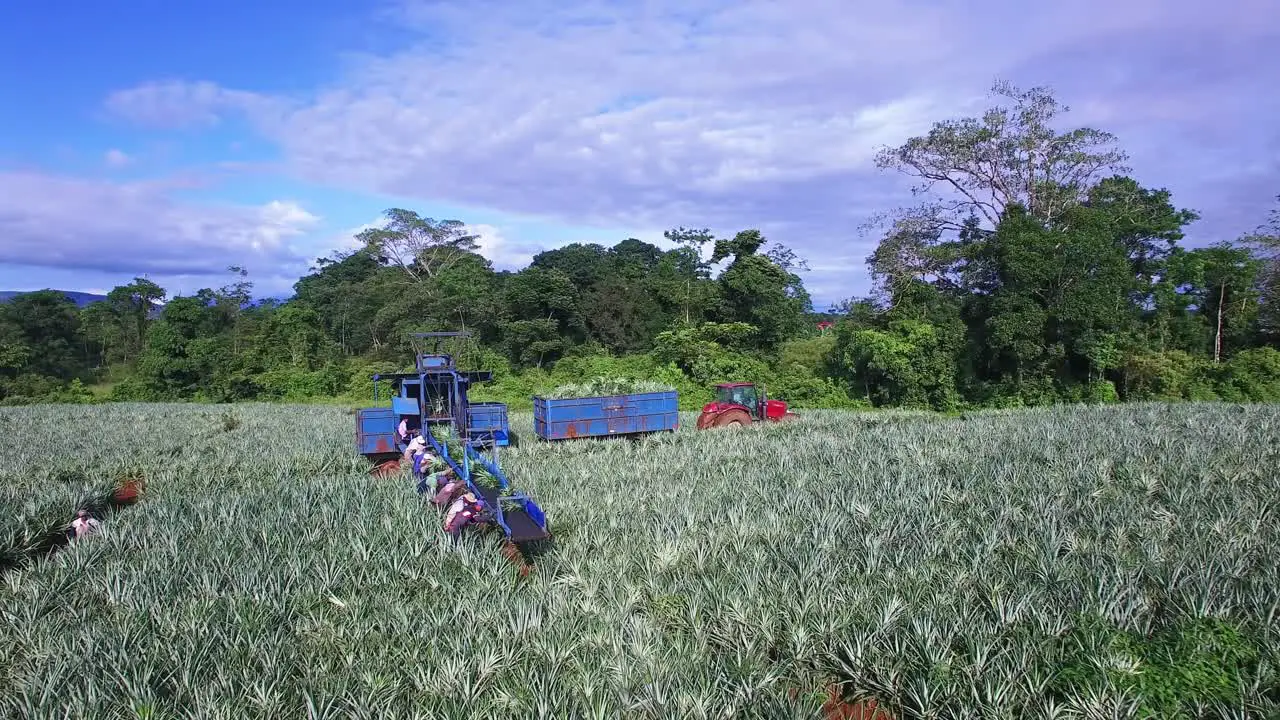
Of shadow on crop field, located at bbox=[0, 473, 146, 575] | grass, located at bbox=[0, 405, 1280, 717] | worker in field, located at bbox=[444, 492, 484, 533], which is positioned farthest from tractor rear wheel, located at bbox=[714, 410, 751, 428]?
shadow on crop field, located at bbox=[0, 473, 146, 575]

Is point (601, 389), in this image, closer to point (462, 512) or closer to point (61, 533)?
point (462, 512)

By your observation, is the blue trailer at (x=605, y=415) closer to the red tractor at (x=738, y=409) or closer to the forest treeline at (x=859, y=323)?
the red tractor at (x=738, y=409)

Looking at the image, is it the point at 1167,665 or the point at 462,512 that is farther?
the point at 462,512

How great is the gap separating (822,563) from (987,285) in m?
22.9

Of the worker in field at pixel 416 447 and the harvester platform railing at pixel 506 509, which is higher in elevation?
the worker in field at pixel 416 447

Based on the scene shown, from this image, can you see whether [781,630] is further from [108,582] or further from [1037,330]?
[1037,330]

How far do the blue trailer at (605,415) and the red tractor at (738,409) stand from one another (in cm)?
128

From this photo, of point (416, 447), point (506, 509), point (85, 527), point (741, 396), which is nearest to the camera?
point (506, 509)

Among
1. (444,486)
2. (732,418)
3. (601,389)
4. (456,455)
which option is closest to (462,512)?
(444,486)

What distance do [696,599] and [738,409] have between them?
40.4ft

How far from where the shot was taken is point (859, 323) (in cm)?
2870

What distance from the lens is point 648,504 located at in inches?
329

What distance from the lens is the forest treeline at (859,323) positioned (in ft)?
76.8

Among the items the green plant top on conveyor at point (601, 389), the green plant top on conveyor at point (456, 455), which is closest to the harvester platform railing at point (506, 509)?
the green plant top on conveyor at point (456, 455)
